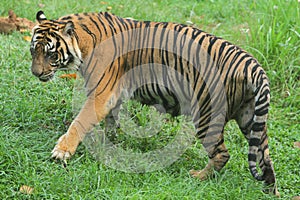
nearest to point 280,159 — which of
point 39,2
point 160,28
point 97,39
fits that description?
point 160,28

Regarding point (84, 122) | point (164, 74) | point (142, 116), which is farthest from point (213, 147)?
point (84, 122)

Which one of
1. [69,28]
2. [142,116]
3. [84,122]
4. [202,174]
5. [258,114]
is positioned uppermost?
[69,28]

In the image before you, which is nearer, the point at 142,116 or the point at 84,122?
the point at 84,122

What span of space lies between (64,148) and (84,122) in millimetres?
307

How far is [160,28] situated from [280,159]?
5.92ft

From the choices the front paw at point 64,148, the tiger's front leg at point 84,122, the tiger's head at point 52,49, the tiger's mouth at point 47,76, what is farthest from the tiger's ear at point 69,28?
the front paw at point 64,148

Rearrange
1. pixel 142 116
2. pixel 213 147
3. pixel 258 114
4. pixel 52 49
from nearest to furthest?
1. pixel 258 114
2. pixel 52 49
3. pixel 213 147
4. pixel 142 116

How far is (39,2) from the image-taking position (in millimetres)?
A: 7918

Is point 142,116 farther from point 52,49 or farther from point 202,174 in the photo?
point 52,49

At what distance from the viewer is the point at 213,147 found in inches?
186

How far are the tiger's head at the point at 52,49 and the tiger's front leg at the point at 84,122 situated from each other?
0.41 metres

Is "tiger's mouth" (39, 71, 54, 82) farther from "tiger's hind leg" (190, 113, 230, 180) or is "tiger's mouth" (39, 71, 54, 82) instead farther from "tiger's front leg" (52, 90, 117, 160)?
"tiger's hind leg" (190, 113, 230, 180)

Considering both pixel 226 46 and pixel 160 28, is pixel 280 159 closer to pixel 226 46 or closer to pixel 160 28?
pixel 226 46

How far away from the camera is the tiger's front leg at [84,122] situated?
463 cm
